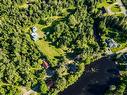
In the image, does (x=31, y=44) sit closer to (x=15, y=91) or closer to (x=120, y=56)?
(x=15, y=91)

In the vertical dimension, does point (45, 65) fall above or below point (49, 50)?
below

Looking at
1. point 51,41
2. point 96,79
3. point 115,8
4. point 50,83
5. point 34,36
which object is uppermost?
point 115,8

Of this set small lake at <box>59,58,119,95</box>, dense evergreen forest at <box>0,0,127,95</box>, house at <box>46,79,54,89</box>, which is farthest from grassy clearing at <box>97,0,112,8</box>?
house at <box>46,79,54,89</box>

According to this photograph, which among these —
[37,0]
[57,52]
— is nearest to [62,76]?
[57,52]

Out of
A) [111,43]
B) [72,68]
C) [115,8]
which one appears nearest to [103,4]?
[115,8]

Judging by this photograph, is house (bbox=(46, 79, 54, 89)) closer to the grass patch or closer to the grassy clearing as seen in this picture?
the grass patch

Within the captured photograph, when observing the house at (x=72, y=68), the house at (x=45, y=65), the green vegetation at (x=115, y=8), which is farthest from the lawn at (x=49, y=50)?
the green vegetation at (x=115, y=8)

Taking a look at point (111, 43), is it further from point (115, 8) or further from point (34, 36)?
point (34, 36)
